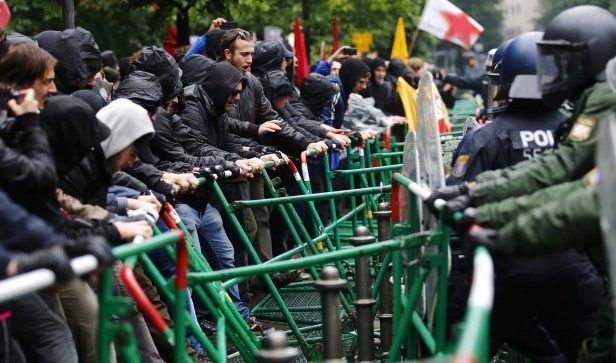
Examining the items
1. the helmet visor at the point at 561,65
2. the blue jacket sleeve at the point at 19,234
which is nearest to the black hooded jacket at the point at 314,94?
the helmet visor at the point at 561,65

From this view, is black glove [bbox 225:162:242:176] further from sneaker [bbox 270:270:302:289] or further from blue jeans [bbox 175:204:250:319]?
sneaker [bbox 270:270:302:289]

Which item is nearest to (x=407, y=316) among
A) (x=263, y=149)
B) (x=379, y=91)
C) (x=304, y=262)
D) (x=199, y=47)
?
(x=304, y=262)

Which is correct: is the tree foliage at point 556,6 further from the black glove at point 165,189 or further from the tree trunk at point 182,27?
the black glove at point 165,189

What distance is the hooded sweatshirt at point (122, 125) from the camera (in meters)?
5.82

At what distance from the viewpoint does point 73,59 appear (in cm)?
700

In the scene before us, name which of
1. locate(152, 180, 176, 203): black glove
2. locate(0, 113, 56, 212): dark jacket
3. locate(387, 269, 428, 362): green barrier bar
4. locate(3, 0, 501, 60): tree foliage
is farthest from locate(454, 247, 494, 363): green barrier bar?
locate(3, 0, 501, 60): tree foliage

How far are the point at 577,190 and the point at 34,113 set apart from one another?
2151 mm

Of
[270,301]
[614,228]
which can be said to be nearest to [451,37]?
[270,301]

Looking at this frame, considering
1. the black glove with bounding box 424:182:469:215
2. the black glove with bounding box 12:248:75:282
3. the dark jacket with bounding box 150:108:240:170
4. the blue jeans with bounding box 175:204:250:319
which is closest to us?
the black glove with bounding box 12:248:75:282

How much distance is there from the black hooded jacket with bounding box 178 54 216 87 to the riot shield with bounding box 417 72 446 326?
4.40 meters

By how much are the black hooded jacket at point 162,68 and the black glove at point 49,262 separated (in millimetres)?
4689

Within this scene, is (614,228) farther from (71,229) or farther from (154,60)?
(154,60)

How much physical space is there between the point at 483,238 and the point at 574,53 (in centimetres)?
148

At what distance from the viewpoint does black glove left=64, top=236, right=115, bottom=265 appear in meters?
3.87
